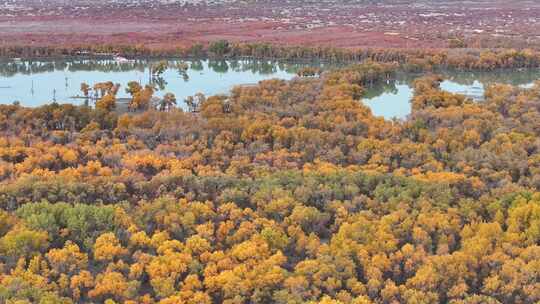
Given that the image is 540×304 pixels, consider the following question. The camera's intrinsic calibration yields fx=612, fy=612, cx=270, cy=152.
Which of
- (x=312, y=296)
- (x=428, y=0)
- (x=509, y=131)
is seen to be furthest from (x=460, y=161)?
(x=428, y=0)

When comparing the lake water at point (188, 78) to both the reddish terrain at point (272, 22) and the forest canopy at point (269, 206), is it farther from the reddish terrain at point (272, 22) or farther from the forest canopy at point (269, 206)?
the forest canopy at point (269, 206)

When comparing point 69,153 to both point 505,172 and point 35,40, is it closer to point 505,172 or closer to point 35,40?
point 505,172

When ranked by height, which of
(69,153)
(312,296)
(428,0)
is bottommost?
(312,296)

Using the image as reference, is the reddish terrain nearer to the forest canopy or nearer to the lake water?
the lake water

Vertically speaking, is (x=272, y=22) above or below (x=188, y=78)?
above

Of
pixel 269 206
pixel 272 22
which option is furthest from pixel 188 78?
pixel 272 22

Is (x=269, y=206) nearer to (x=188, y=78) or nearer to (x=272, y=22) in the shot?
(x=188, y=78)

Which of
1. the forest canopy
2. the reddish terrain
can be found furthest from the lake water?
the forest canopy
